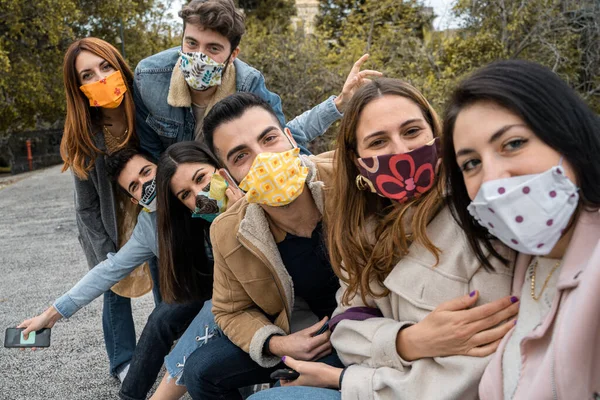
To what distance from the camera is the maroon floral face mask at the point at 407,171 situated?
1.95 m

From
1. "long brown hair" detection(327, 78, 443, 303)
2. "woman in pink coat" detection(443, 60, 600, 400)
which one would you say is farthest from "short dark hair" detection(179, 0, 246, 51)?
"woman in pink coat" detection(443, 60, 600, 400)

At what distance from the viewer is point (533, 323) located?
1.53m

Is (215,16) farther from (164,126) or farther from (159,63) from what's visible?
(164,126)

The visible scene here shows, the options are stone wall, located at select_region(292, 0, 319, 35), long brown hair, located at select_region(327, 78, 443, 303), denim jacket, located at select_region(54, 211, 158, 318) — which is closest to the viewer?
long brown hair, located at select_region(327, 78, 443, 303)

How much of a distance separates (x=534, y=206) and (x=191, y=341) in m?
1.78

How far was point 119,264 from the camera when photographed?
3170 millimetres

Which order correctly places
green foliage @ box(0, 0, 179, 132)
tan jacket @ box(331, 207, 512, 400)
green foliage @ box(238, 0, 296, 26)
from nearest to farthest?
tan jacket @ box(331, 207, 512, 400), green foliage @ box(0, 0, 179, 132), green foliage @ box(238, 0, 296, 26)

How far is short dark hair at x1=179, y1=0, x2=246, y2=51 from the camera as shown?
10.2ft

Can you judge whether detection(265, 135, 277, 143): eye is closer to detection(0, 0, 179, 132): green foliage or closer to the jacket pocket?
the jacket pocket

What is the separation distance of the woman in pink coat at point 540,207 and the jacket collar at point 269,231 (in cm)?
89

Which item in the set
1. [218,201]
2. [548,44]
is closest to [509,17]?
[548,44]

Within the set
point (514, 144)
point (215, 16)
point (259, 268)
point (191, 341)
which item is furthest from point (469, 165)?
point (215, 16)

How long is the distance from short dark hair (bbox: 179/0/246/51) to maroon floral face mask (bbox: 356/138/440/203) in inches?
58.8

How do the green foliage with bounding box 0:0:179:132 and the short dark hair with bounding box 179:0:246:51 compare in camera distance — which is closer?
the short dark hair with bounding box 179:0:246:51
